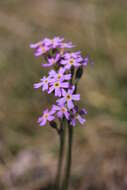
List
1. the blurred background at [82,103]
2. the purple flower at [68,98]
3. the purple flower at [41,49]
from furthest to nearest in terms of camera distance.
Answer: the blurred background at [82,103], the purple flower at [41,49], the purple flower at [68,98]

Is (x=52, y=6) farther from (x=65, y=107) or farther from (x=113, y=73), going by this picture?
(x=65, y=107)

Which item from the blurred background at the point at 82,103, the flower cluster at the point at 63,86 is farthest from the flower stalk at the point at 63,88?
the blurred background at the point at 82,103

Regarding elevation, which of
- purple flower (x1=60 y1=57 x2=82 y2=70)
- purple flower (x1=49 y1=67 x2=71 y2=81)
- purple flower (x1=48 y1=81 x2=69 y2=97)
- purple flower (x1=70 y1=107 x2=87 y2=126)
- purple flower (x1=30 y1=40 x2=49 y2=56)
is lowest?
purple flower (x1=70 y1=107 x2=87 y2=126)

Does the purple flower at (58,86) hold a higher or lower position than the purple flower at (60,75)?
lower

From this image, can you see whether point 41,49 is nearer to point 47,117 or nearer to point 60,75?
point 60,75

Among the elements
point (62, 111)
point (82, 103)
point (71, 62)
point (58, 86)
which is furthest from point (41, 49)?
point (82, 103)

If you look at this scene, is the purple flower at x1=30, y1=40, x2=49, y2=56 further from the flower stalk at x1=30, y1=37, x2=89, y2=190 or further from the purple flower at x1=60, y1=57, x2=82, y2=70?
the purple flower at x1=60, y1=57, x2=82, y2=70

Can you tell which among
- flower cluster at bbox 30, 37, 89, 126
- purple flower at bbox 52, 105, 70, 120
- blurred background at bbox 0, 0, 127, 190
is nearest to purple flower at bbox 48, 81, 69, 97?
flower cluster at bbox 30, 37, 89, 126

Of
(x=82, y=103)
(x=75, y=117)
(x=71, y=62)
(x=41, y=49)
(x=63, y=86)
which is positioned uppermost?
(x=82, y=103)

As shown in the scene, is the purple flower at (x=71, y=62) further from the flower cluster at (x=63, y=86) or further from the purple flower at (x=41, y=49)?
the purple flower at (x=41, y=49)
